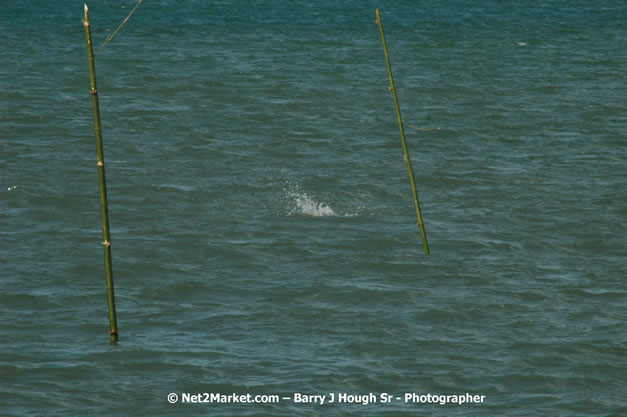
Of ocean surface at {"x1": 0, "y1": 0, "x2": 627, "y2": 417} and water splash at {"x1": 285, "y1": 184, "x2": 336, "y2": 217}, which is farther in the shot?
water splash at {"x1": 285, "y1": 184, "x2": 336, "y2": 217}

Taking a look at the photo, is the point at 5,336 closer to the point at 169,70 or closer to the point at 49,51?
the point at 169,70

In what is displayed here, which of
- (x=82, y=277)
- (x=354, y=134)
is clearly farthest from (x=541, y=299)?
(x=354, y=134)

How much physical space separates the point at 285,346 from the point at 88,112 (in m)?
16.3

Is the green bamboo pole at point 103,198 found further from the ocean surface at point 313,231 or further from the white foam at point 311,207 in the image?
the white foam at point 311,207

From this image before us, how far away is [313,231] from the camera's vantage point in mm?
20828

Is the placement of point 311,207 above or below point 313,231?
below

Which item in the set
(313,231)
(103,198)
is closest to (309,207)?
(313,231)

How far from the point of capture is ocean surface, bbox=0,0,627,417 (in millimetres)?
14508

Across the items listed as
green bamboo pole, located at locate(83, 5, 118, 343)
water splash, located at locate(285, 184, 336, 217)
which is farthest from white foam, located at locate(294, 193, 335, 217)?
green bamboo pole, located at locate(83, 5, 118, 343)

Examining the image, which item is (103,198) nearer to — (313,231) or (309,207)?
(313,231)

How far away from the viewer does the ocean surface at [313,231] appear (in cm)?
1451

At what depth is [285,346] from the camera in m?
15.4

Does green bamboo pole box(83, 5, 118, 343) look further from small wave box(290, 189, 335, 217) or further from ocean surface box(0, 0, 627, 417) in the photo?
small wave box(290, 189, 335, 217)

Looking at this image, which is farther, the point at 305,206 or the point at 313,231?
the point at 305,206
